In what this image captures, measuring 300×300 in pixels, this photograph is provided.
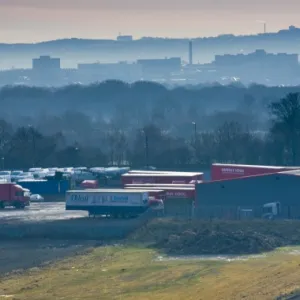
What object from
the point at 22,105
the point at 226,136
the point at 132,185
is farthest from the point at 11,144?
the point at 22,105

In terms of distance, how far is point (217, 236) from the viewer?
972 inches

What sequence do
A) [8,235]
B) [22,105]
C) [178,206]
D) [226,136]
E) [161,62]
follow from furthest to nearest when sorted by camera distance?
1. [161,62]
2. [22,105]
3. [226,136]
4. [178,206]
5. [8,235]

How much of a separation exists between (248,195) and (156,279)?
9147mm

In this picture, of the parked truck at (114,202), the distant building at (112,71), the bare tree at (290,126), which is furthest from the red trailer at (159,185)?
the distant building at (112,71)

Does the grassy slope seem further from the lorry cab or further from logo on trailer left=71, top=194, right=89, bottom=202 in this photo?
logo on trailer left=71, top=194, right=89, bottom=202

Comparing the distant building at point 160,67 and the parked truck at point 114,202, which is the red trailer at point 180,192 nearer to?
the parked truck at point 114,202

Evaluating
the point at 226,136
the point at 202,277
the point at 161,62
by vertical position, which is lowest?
the point at 202,277

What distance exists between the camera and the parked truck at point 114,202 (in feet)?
101

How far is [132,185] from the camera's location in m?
34.8

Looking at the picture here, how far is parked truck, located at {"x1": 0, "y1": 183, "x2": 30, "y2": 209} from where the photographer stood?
34.0 metres

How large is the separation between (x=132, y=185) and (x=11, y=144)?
42.9 ft

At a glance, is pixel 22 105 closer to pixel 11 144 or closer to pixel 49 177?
pixel 11 144

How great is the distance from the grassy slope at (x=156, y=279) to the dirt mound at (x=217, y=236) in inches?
26.9

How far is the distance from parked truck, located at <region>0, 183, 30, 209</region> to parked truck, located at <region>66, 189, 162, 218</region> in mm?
3088
